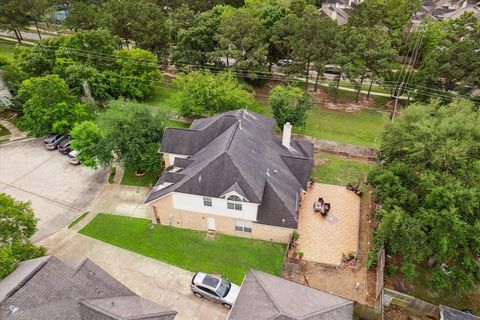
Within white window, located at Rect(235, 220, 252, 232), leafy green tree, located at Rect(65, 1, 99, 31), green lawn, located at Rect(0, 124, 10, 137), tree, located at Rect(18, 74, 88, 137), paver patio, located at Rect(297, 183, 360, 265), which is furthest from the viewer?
leafy green tree, located at Rect(65, 1, 99, 31)

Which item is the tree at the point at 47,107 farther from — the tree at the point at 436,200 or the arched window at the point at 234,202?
the tree at the point at 436,200

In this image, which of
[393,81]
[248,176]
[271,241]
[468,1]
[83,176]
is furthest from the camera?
[468,1]

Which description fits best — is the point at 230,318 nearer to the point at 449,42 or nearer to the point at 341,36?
the point at 341,36

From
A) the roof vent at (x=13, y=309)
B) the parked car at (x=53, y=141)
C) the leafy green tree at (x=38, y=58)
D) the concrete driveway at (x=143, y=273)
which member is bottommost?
the concrete driveway at (x=143, y=273)

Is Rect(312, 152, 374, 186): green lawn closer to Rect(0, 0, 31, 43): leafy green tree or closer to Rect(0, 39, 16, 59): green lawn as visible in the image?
Rect(0, 39, 16, 59): green lawn

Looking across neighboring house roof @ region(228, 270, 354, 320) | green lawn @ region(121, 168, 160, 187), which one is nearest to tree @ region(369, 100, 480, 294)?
neighboring house roof @ region(228, 270, 354, 320)

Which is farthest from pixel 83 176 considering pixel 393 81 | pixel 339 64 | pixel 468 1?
pixel 468 1

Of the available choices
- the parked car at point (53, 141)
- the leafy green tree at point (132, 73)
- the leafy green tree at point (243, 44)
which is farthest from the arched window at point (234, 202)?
the leafy green tree at point (243, 44)
